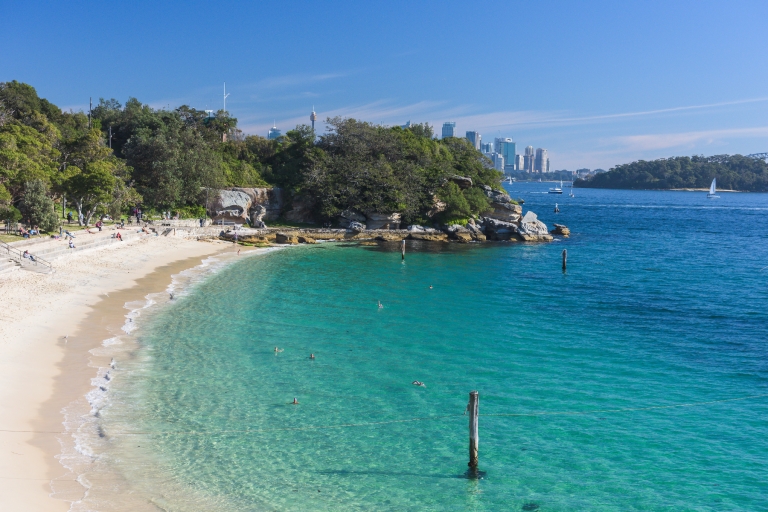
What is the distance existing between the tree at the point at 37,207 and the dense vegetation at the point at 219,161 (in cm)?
479

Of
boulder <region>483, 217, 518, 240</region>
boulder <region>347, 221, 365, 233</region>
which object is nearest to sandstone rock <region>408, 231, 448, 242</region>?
boulder <region>347, 221, 365, 233</region>

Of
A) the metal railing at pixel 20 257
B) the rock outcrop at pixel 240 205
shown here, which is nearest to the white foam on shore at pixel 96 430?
the metal railing at pixel 20 257

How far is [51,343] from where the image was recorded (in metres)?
23.5

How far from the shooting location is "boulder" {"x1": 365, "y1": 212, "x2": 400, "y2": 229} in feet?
224

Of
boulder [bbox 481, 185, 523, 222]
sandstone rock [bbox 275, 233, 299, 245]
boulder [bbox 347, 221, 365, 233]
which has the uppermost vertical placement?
boulder [bbox 481, 185, 523, 222]

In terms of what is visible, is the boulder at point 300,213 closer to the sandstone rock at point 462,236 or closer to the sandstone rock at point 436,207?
the sandstone rock at point 436,207

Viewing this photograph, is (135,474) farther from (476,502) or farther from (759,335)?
(759,335)

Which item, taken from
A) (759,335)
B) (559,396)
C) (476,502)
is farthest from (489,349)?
(759,335)

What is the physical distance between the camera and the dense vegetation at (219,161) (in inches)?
2239

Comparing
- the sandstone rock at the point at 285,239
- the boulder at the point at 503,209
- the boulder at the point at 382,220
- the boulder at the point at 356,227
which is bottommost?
the sandstone rock at the point at 285,239

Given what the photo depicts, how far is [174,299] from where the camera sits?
34031 mm

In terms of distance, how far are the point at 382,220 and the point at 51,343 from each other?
156 ft

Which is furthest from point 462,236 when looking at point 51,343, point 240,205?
point 51,343

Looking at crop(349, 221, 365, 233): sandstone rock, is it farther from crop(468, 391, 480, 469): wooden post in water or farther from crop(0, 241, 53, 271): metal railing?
Answer: crop(468, 391, 480, 469): wooden post in water
